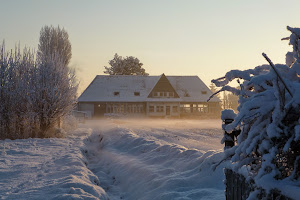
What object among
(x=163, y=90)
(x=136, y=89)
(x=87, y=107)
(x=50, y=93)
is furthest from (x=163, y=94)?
(x=50, y=93)

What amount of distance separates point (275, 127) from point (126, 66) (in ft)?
220

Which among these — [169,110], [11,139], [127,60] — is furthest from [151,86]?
[11,139]

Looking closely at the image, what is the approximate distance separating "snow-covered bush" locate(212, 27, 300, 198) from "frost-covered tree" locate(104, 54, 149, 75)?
66.4 metres

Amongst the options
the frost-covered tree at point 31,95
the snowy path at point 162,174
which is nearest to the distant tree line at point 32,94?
the frost-covered tree at point 31,95

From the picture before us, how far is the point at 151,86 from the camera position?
49.7 metres

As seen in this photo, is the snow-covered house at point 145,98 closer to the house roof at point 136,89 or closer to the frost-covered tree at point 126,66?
A: the house roof at point 136,89

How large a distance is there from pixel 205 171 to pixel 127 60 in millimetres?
63915

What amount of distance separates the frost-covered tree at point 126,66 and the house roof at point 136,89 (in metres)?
16.9

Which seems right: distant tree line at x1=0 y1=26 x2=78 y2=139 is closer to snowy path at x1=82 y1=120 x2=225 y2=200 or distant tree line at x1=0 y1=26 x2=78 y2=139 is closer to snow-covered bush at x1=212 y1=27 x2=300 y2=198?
snowy path at x1=82 y1=120 x2=225 y2=200

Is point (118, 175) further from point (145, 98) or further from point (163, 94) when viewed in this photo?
point (163, 94)

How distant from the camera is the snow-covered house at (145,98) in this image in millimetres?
47031

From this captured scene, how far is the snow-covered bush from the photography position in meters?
2.33

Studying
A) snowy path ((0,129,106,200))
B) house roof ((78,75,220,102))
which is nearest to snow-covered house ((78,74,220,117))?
house roof ((78,75,220,102))

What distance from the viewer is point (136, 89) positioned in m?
49.1
